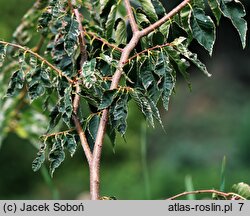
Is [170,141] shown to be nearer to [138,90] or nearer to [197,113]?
[197,113]

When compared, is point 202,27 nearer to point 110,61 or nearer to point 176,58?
point 176,58

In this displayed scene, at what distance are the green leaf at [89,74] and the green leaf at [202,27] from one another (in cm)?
27

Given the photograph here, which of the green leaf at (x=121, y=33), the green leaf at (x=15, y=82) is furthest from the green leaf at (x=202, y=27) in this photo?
the green leaf at (x=15, y=82)

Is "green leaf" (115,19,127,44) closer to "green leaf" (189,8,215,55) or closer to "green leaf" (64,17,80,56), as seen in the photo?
"green leaf" (64,17,80,56)

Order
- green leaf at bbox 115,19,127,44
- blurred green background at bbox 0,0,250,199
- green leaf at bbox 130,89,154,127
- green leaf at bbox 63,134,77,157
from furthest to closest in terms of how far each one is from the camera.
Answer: blurred green background at bbox 0,0,250,199
green leaf at bbox 115,19,127,44
green leaf at bbox 63,134,77,157
green leaf at bbox 130,89,154,127

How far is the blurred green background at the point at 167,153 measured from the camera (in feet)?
26.1

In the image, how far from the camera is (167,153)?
372 inches

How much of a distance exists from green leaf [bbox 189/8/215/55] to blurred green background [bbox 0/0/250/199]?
5.77m

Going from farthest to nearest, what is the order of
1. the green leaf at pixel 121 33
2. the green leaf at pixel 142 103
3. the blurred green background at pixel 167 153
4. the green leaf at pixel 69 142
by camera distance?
the blurred green background at pixel 167 153, the green leaf at pixel 121 33, the green leaf at pixel 69 142, the green leaf at pixel 142 103

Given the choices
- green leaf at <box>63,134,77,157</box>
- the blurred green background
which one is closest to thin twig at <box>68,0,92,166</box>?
green leaf at <box>63,134,77,157</box>

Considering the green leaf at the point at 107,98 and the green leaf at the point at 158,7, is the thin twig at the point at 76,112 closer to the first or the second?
the green leaf at the point at 107,98

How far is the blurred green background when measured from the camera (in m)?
7.95
